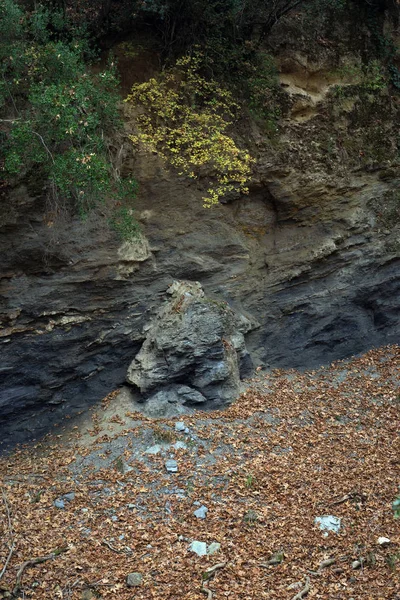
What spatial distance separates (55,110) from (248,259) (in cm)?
486

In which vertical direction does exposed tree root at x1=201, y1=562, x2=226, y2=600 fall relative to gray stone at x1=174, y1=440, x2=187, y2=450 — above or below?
below

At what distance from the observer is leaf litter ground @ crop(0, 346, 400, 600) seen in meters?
6.95

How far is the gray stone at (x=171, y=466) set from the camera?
347 inches

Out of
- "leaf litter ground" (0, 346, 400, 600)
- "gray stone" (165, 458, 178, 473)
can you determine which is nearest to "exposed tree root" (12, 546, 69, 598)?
"leaf litter ground" (0, 346, 400, 600)

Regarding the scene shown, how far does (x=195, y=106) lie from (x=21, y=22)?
132 inches

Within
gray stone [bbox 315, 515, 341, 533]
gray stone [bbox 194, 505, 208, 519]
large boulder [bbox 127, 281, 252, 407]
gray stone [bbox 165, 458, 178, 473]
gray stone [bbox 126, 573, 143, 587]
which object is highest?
large boulder [bbox 127, 281, 252, 407]

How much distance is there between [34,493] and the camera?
855 centimetres

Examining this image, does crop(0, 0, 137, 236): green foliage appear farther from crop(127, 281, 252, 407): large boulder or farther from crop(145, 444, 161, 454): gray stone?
crop(145, 444, 161, 454): gray stone

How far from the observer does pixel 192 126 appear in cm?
1091

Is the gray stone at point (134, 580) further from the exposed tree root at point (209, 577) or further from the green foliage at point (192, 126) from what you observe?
the green foliage at point (192, 126)

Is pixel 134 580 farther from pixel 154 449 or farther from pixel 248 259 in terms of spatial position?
pixel 248 259

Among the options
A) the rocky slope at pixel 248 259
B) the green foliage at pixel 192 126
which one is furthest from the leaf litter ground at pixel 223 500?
→ the green foliage at pixel 192 126

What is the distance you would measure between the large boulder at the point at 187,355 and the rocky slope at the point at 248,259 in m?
0.32

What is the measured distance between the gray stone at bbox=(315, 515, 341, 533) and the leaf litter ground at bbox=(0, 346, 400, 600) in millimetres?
85
